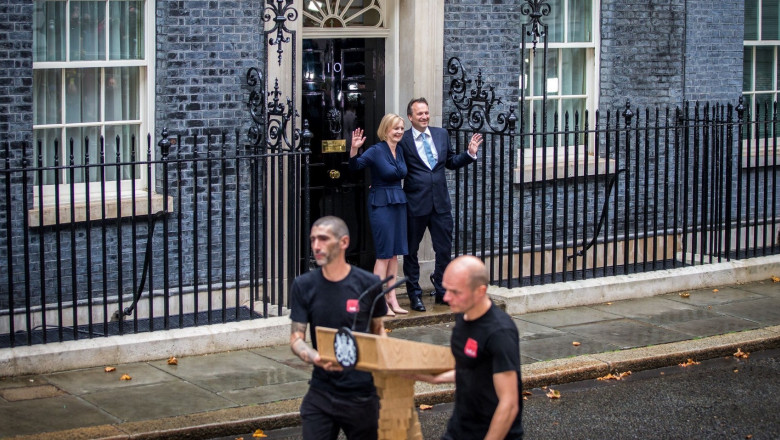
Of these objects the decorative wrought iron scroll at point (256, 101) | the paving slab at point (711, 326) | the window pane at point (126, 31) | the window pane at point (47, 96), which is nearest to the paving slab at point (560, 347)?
the paving slab at point (711, 326)

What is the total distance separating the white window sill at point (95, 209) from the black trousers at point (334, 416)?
3803 millimetres

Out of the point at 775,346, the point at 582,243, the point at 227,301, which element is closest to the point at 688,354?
the point at 775,346

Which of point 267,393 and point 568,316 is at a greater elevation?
point 568,316

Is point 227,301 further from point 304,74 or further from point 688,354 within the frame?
point 688,354

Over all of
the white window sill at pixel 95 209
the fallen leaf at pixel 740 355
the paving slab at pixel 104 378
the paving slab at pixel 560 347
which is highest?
the white window sill at pixel 95 209

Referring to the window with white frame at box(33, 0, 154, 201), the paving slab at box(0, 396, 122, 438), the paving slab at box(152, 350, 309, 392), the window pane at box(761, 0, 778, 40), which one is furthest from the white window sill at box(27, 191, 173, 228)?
the window pane at box(761, 0, 778, 40)

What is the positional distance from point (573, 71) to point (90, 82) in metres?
5.34

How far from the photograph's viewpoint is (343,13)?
11695 mm

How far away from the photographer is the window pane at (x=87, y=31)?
10125mm

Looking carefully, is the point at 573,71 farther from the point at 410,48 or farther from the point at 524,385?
the point at 524,385

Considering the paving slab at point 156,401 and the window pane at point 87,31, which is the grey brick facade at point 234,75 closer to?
the window pane at point 87,31

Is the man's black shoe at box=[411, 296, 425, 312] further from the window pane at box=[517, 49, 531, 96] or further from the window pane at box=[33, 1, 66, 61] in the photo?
the window pane at box=[33, 1, 66, 61]

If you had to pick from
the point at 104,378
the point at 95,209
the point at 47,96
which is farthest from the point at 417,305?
the point at 47,96

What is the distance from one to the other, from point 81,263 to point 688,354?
4973 millimetres
